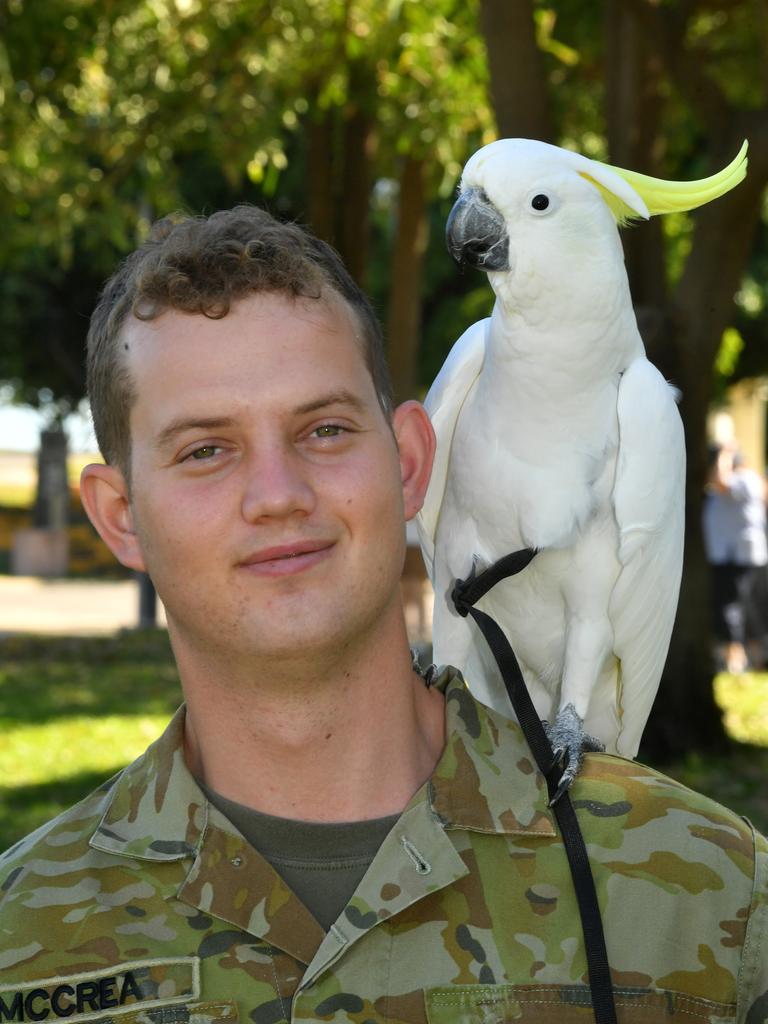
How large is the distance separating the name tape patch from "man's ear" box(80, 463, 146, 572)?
0.47m

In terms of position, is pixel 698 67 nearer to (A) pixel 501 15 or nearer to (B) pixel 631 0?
(B) pixel 631 0

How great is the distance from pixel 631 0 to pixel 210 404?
455cm

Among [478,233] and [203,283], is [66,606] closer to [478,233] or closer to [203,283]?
[478,233]

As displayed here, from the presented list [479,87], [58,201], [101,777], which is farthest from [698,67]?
[101,777]

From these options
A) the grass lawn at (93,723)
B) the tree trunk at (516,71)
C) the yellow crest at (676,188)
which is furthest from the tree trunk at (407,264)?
the yellow crest at (676,188)

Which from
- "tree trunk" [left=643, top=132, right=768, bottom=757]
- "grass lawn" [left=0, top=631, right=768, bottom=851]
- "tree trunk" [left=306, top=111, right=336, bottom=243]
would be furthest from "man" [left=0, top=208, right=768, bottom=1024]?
"tree trunk" [left=306, top=111, right=336, bottom=243]

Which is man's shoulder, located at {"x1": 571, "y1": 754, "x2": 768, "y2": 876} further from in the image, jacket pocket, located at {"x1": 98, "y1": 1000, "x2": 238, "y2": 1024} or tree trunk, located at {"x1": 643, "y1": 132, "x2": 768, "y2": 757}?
tree trunk, located at {"x1": 643, "y1": 132, "x2": 768, "y2": 757}

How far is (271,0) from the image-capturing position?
6.62 metres

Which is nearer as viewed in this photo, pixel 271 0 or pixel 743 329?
pixel 271 0

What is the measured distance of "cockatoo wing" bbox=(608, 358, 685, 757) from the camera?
75.9 inches

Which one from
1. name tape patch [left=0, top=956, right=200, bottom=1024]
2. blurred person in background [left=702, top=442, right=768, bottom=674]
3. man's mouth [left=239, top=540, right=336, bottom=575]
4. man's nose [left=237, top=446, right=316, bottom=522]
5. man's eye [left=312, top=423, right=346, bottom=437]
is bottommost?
blurred person in background [left=702, top=442, right=768, bottom=674]

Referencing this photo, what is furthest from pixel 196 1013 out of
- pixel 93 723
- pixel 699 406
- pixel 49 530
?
pixel 49 530

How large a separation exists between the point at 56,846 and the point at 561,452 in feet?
3.03

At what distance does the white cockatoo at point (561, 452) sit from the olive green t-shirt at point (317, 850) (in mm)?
288
